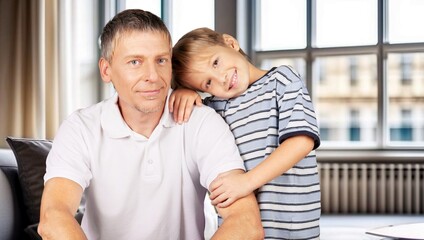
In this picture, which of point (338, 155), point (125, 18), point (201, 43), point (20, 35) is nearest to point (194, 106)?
point (201, 43)

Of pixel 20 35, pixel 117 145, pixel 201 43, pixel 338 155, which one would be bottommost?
pixel 338 155

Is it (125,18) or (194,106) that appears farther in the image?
(194,106)

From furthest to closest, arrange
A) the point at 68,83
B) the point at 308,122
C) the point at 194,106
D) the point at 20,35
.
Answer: the point at 68,83, the point at 20,35, the point at 194,106, the point at 308,122

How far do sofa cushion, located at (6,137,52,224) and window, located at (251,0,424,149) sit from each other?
11.5 feet

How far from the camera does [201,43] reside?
1.45m

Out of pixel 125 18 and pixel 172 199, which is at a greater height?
pixel 125 18

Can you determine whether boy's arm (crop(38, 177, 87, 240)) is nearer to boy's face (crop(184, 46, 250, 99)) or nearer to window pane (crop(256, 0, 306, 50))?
boy's face (crop(184, 46, 250, 99))

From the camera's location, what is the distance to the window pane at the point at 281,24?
5.46 metres

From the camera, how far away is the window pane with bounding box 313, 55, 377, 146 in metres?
5.32

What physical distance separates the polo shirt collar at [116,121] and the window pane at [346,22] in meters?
4.22

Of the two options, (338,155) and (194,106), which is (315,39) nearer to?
(338,155)

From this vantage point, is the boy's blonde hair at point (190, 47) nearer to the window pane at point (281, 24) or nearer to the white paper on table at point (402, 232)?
the white paper on table at point (402, 232)

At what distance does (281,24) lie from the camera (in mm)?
5516

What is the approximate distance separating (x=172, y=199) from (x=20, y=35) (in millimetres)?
3367
